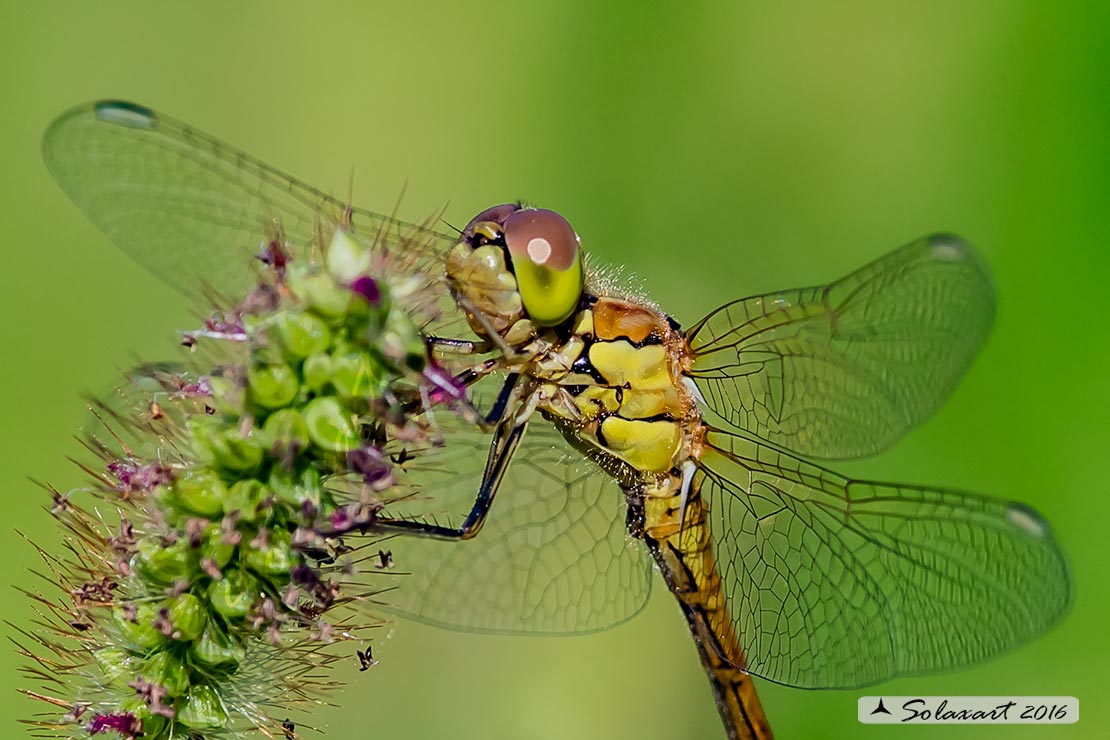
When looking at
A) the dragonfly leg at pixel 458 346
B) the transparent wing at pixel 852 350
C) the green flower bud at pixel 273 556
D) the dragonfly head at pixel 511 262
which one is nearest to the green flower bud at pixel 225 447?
the green flower bud at pixel 273 556

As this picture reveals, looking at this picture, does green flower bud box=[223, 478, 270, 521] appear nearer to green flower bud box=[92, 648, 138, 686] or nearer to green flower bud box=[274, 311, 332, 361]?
green flower bud box=[274, 311, 332, 361]

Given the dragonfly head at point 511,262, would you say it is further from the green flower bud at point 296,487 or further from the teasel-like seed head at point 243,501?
the green flower bud at point 296,487

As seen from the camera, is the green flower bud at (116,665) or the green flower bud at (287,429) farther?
the green flower bud at (116,665)

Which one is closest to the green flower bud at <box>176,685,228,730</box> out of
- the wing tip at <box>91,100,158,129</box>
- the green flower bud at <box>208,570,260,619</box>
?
the green flower bud at <box>208,570,260,619</box>

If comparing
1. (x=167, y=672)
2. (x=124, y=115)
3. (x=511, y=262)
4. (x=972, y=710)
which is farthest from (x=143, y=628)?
(x=972, y=710)

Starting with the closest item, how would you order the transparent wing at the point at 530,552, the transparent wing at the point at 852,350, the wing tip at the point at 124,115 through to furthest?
the wing tip at the point at 124,115
the transparent wing at the point at 852,350
the transparent wing at the point at 530,552

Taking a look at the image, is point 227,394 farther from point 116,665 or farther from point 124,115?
point 124,115

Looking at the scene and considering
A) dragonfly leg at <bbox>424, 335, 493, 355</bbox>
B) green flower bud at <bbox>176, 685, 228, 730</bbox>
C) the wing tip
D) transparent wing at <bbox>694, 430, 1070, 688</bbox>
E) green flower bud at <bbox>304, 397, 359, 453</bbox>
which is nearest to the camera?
green flower bud at <bbox>304, 397, 359, 453</bbox>
